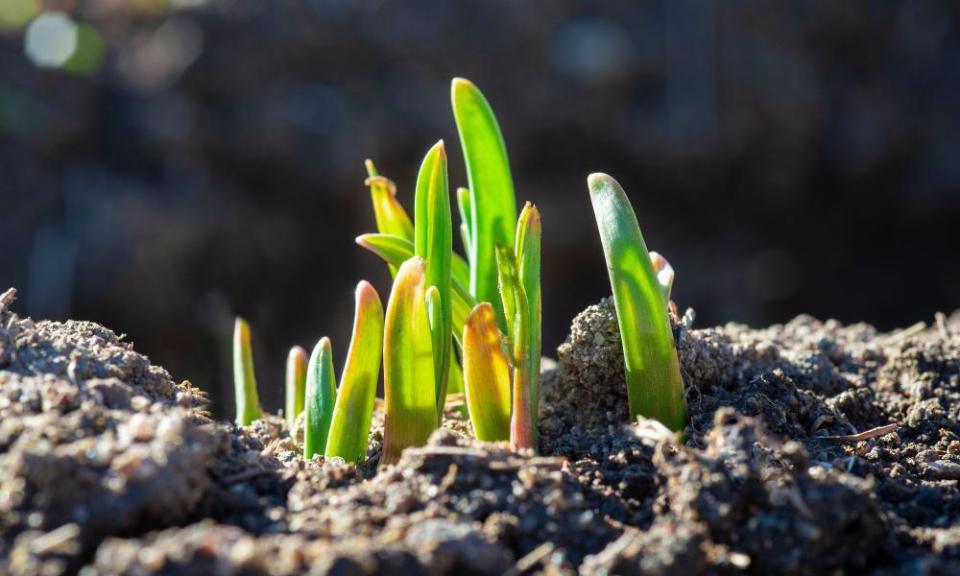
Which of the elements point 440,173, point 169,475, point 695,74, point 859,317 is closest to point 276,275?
point 695,74

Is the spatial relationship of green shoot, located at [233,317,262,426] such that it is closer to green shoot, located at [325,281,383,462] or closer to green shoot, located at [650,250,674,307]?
green shoot, located at [325,281,383,462]

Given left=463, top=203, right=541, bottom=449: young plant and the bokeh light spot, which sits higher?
the bokeh light spot

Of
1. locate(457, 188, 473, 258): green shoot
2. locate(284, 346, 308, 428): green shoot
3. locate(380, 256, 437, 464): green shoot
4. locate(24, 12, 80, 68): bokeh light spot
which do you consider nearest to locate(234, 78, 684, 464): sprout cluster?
locate(380, 256, 437, 464): green shoot

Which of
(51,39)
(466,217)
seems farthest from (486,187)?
(51,39)

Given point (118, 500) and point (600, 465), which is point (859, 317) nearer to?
point (600, 465)

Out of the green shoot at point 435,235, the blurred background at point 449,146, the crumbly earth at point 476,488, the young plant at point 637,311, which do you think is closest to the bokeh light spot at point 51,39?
the blurred background at point 449,146

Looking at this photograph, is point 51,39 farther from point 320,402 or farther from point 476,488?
point 476,488
